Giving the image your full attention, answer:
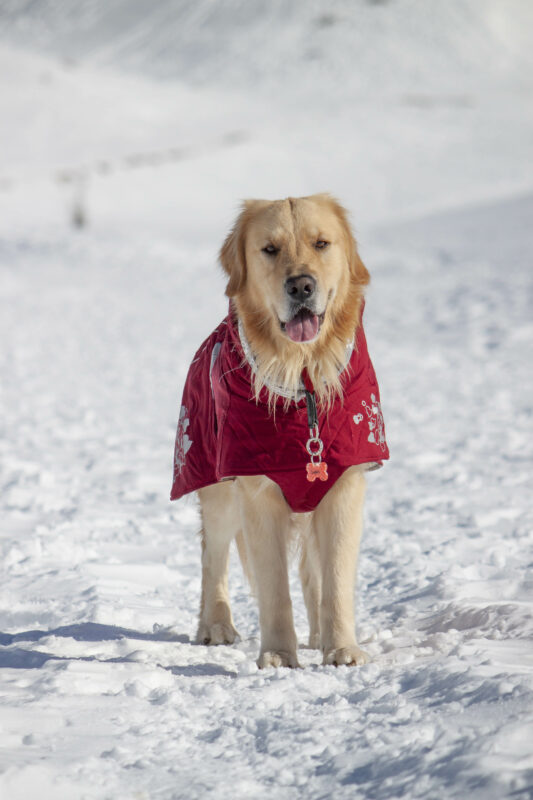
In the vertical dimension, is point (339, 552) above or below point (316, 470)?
below

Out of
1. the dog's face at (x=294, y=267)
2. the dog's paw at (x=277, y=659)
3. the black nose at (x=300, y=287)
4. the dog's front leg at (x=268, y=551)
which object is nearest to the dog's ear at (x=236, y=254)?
the dog's face at (x=294, y=267)

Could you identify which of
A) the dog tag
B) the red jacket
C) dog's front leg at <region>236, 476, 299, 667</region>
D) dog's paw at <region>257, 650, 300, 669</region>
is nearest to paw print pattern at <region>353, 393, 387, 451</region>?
the red jacket

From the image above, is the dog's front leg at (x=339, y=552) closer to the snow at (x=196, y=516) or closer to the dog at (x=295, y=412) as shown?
the dog at (x=295, y=412)

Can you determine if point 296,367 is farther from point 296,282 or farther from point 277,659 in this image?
point 277,659

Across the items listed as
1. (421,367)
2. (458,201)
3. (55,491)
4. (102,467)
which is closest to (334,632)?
(55,491)

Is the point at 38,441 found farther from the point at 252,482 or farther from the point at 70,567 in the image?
the point at 252,482

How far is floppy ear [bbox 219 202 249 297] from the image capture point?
3518mm

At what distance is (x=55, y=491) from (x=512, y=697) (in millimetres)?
4110

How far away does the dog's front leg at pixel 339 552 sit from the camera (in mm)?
3160

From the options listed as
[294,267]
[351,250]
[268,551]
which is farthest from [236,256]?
[268,551]

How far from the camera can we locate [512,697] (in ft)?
7.30

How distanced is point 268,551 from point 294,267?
1.01m

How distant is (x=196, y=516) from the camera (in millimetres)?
5508

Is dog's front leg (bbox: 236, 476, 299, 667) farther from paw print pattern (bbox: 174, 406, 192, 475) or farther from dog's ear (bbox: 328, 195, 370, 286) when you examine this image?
dog's ear (bbox: 328, 195, 370, 286)
